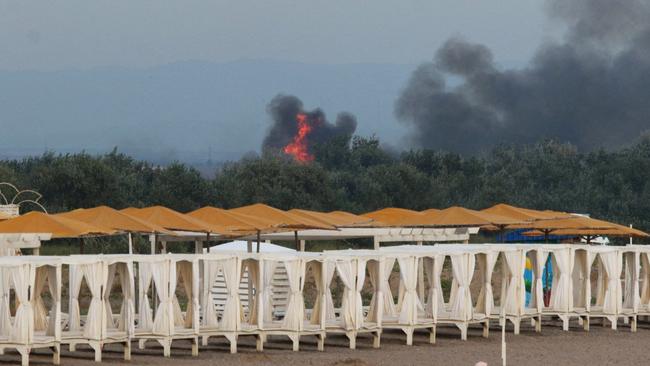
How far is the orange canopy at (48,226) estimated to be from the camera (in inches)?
1078

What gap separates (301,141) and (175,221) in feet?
282

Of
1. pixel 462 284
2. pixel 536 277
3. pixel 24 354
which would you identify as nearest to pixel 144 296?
pixel 24 354

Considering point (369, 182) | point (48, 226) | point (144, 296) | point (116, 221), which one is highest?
point (369, 182)

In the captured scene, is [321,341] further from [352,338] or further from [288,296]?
[288,296]

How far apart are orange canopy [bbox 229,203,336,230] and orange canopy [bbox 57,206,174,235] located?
8.83ft

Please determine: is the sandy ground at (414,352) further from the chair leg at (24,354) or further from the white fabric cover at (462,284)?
the chair leg at (24,354)

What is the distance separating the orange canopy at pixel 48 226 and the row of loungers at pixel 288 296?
35.2 inches

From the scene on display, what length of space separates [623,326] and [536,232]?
8.44 metres

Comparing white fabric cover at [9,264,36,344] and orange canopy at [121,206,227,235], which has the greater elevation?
orange canopy at [121,206,227,235]

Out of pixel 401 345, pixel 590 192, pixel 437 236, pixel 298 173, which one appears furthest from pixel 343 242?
pixel 401 345

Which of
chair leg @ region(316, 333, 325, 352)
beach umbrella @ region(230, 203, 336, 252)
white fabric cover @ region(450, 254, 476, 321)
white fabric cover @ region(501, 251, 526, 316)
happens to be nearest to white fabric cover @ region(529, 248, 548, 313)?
white fabric cover @ region(501, 251, 526, 316)

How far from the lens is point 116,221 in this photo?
29312mm

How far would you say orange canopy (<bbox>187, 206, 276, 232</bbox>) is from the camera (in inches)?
1201

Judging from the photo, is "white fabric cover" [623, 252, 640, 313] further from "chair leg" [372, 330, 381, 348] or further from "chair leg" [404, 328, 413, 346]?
"chair leg" [372, 330, 381, 348]
